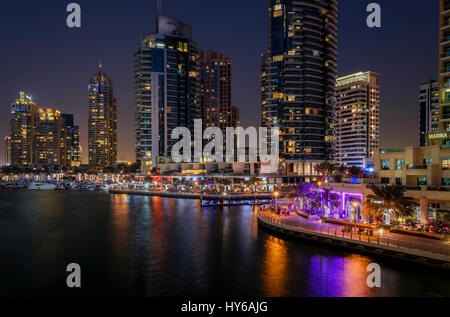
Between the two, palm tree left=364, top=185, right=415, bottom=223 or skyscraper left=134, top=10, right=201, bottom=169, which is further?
skyscraper left=134, top=10, right=201, bottom=169

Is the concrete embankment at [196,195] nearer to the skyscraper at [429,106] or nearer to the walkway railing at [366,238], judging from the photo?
the walkway railing at [366,238]

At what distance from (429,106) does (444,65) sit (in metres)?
108

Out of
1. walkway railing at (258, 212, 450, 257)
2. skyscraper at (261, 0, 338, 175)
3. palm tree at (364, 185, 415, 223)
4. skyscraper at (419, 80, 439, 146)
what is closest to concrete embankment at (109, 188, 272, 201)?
skyscraper at (261, 0, 338, 175)

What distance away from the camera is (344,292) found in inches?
1179

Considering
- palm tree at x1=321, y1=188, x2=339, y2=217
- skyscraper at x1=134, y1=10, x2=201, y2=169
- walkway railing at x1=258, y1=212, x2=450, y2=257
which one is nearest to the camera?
walkway railing at x1=258, y1=212, x2=450, y2=257

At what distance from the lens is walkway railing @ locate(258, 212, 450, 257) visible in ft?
110

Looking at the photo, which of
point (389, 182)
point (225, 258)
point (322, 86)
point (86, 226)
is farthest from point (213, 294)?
point (322, 86)

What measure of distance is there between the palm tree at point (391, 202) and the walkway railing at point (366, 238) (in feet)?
14.2

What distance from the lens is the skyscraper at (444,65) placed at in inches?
2279

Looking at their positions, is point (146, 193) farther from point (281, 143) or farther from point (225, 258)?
point (225, 258)

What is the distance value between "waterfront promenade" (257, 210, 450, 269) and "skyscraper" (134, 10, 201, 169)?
133955 mm

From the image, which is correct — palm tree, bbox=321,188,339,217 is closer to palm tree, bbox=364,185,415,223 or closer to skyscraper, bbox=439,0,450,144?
palm tree, bbox=364,185,415,223

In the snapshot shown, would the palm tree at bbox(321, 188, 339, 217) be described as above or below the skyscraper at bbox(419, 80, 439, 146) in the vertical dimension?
below

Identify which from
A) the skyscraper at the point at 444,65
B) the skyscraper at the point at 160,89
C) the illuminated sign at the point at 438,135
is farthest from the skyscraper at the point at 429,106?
the skyscraper at the point at 160,89
